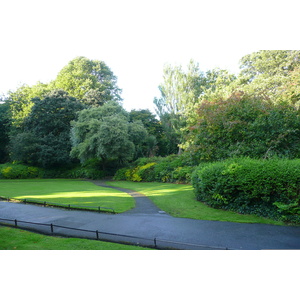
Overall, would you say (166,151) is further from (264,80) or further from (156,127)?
(264,80)

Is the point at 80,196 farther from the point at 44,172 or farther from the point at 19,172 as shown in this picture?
the point at 19,172

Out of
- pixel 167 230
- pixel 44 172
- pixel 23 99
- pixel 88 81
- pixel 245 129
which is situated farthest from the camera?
pixel 23 99

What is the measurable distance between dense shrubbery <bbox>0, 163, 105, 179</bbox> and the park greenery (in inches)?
4.8

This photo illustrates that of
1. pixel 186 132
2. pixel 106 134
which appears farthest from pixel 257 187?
pixel 106 134

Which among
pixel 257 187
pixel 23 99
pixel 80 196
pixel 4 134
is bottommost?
pixel 80 196

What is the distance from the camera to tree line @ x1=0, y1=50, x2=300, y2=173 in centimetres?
1255

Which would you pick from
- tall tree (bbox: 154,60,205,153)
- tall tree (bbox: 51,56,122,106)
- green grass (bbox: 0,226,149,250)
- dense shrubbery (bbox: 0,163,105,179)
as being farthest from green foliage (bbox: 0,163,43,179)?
green grass (bbox: 0,226,149,250)

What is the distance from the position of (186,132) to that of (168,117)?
11722 mm

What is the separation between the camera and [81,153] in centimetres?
2473

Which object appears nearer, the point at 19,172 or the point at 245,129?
the point at 245,129

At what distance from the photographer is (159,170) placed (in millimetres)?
23156
